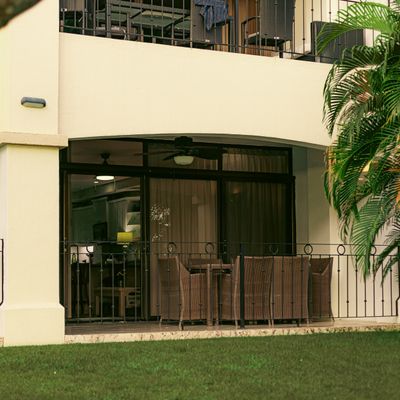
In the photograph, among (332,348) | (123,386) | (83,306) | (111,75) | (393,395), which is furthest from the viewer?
(83,306)

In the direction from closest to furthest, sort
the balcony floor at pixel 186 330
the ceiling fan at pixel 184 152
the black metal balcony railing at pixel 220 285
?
the balcony floor at pixel 186 330
the black metal balcony railing at pixel 220 285
the ceiling fan at pixel 184 152

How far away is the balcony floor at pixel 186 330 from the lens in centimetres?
1119

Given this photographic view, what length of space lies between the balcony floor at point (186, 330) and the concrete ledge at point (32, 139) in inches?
90.8

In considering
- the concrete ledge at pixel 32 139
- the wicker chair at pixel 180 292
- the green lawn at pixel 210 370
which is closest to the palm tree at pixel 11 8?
the green lawn at pixel 210 370

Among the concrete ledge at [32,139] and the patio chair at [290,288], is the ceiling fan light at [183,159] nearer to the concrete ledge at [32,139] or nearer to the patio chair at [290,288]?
the patio chair at [290,288]

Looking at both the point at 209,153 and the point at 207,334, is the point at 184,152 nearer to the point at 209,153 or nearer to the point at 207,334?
the point at 209,153

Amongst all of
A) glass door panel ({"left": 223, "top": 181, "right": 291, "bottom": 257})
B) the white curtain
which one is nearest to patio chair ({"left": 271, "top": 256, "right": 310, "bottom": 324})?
glass door panel ({"left": 223, "top": 181, "right": 291, "bottom": 257})

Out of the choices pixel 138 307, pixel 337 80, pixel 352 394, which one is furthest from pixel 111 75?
pixel 352 394

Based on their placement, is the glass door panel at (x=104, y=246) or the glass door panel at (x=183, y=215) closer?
the glass door panel at (x=104, y=246)

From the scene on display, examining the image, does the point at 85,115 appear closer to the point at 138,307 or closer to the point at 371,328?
the point at 138,307

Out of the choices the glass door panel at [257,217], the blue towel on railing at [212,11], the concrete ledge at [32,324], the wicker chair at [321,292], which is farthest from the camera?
the glass door panel at [257,217]

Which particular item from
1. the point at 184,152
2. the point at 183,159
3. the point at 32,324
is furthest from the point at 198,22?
the point at 32,324

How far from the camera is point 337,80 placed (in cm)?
1198

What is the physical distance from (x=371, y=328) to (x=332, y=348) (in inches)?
109
